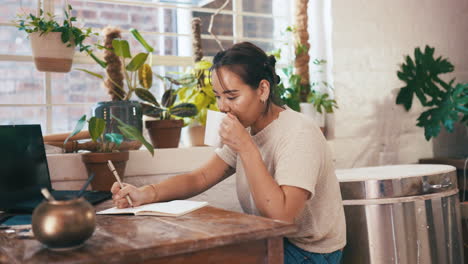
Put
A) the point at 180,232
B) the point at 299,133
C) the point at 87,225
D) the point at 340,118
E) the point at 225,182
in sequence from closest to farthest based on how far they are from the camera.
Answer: the point at 87,225 → the point at 180,232 → the point at 299,133 → the point at 225,182 → the point at 340,118

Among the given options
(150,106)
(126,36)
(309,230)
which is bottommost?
(309,230)

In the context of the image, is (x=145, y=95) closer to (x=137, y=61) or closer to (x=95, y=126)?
(x=137, y=61)

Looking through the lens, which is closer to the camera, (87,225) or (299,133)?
(87,225)

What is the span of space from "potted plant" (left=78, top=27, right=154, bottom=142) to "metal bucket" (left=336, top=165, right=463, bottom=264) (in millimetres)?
1016

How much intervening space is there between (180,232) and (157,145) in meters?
1.32

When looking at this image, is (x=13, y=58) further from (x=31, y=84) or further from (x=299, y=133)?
(x=299, y=133)

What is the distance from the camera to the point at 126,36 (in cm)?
274

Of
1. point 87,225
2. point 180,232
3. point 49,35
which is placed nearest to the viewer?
point 87,225

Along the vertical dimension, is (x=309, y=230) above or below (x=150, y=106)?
below

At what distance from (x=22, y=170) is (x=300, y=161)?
92 cm

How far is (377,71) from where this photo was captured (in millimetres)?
3305

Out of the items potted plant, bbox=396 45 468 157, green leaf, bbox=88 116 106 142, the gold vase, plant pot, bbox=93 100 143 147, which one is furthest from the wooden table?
potted plant, bbox=396 45 468 157

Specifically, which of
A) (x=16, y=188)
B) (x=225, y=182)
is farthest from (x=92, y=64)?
(x=16, y=188)

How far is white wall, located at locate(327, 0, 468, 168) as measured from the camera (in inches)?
124
